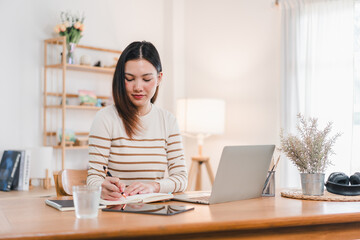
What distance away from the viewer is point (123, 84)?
193cm

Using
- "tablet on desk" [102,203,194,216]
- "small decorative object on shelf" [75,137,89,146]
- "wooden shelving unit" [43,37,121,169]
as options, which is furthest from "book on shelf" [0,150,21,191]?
"tablet on desk" [102,203,194,216]

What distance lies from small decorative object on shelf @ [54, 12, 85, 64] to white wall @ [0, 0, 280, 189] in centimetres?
15

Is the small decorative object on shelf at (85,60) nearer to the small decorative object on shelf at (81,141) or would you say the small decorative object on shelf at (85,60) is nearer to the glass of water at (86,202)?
the small decorative object on shelf at (81,141)

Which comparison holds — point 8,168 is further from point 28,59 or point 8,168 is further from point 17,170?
point 28,59

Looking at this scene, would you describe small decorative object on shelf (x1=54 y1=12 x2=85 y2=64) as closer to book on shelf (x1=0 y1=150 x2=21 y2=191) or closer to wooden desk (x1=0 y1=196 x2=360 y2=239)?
book on shelf (x1=0 y1=150 x2=21 y2=191)

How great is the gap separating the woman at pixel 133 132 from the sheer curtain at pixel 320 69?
214 centimetres

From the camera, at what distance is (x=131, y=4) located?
15.2 ft

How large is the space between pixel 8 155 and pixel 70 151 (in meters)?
0.65

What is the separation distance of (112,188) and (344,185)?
35.8 inches

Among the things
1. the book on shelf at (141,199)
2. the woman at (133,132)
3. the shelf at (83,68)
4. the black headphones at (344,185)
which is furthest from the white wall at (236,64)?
the book on shelf at (141,199)

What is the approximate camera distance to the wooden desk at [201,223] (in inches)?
45.6

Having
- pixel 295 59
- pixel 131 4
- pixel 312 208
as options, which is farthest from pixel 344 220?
pixel 131 4

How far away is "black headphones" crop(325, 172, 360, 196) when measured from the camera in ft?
6.14

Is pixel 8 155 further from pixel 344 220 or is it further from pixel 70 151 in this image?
pixel 344 220
